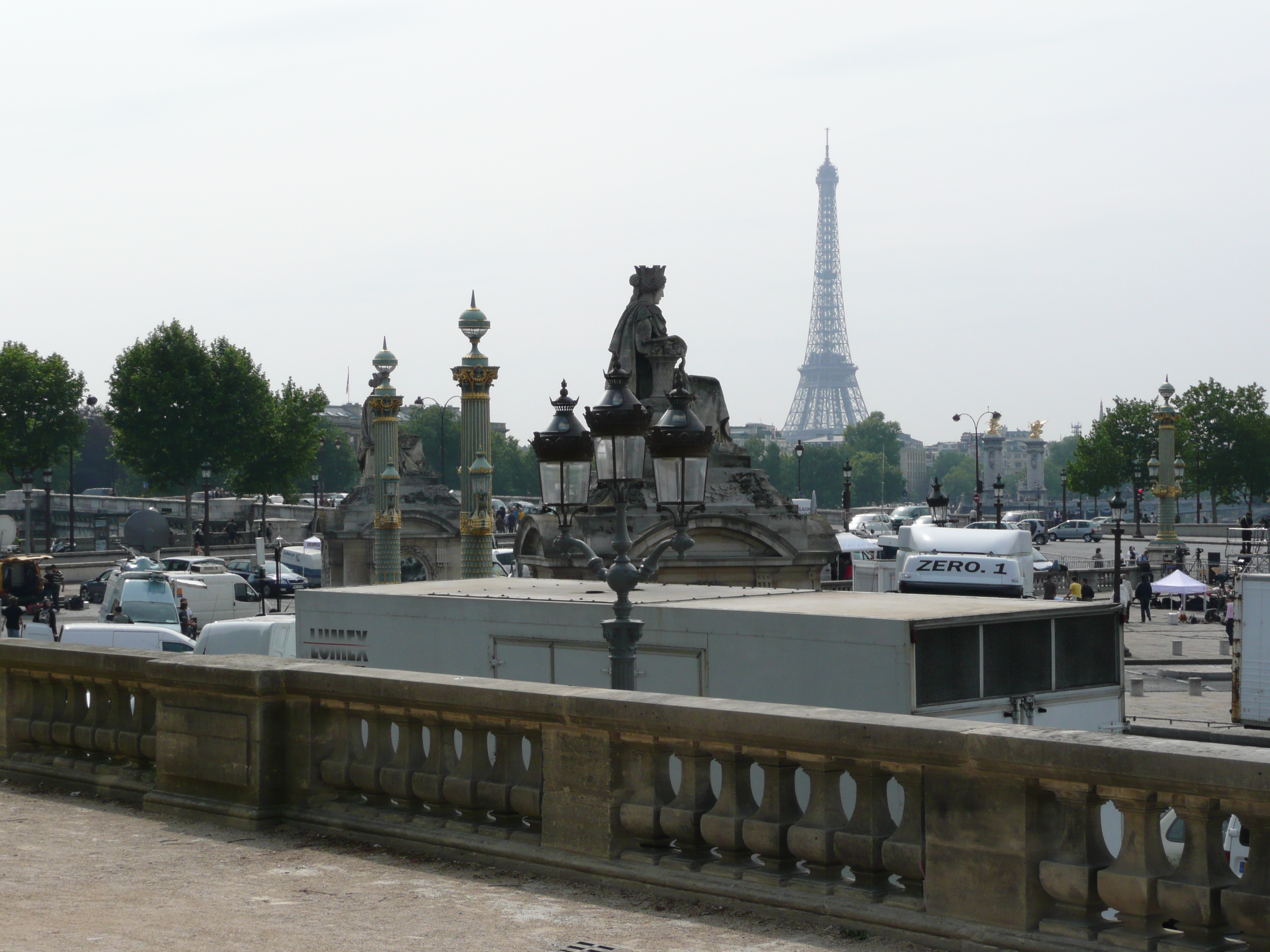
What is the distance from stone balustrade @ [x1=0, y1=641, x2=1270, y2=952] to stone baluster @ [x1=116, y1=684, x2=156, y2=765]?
18 mm

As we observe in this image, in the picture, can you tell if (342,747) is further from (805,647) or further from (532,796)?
(805,647)

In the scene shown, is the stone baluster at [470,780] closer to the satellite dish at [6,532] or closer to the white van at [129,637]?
the white van at [129,637]

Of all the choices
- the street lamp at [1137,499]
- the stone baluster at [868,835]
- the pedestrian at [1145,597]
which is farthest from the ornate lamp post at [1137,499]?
the stone baluster at [868,835]

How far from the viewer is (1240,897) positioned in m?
5.54

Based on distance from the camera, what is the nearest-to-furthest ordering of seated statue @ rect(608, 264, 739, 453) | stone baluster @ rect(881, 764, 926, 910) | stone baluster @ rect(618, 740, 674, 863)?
stone baluster @ rect(881, 764, 926, 910) < stone baluster @ rect(618, 740, 674, 863) < seated statue @ rect(608, 264, 739, 453)

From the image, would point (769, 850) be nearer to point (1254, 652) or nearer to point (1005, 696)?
point (1005, 696)

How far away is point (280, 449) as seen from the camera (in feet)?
320

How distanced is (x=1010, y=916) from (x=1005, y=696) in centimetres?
532

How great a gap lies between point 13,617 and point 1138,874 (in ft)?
113

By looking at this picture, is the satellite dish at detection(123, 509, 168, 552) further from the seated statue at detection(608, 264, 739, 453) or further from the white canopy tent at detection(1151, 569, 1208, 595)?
the seated statue at detection(608, 264, 739, 453)

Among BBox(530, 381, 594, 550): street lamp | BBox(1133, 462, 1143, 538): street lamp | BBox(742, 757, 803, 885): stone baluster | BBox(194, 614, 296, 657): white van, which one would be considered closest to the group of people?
BBox(1133, 462, 1143, 538): street lamp

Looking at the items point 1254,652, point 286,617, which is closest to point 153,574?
point 286,617

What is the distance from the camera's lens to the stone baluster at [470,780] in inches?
317

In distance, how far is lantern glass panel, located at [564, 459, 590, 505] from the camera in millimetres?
12656
